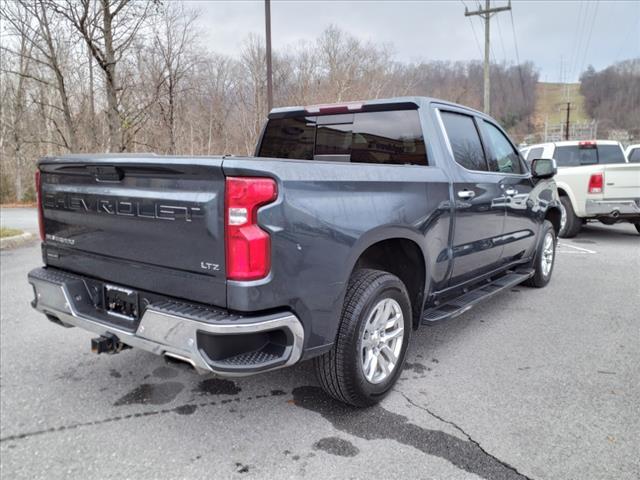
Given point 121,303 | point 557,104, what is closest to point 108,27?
point 121,303

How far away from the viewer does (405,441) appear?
257 cm

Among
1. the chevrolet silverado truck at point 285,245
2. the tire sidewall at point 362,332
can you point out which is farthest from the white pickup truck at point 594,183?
the tire sidewall at point 362,332

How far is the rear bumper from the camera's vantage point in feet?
6.95

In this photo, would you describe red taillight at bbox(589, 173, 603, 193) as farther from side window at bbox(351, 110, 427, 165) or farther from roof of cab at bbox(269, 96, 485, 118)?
side window at bbox(351, 110, 427, 165)

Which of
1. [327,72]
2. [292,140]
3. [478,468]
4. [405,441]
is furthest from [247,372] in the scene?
[327,72]

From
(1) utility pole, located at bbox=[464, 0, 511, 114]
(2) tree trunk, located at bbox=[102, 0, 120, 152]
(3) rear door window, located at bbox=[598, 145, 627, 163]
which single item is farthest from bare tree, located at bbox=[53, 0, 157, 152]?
(1) utility pole, located at bbox=[464, 0, 511, 114]

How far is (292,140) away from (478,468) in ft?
9.57

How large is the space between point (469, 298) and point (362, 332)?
1.56m

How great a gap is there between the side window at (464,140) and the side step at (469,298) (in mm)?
1083

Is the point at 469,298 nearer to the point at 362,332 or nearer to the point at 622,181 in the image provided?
the point at 362,332

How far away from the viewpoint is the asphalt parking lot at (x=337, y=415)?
2.36 meters

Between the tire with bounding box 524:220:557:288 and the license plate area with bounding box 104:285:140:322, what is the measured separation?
181 inches

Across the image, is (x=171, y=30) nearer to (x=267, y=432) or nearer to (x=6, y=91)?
(x=6, y=91)

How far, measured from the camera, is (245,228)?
6.88 ft
